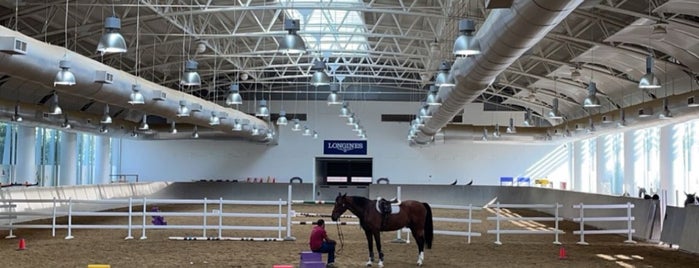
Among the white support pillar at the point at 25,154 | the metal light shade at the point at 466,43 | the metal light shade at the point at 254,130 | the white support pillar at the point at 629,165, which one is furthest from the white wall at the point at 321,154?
the metal light shade at the point at 466,43

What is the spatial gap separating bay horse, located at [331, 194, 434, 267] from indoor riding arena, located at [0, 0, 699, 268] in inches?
1.6

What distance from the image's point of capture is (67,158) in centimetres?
3675

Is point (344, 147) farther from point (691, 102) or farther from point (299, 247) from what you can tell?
point (299, 247)

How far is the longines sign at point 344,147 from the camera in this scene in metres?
45.1

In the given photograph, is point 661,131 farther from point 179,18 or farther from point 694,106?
point 179,18

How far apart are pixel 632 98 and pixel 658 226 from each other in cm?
1436

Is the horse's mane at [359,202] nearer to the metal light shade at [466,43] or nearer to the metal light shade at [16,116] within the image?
the metal light shade at [466,43]

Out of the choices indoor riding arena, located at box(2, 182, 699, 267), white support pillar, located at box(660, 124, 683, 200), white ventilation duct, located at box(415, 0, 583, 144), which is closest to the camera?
white ventilation duct, located at box(415, 0, 583, 144)

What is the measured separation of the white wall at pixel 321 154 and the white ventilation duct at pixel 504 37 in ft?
75.3

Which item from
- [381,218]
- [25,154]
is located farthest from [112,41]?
[25,154]

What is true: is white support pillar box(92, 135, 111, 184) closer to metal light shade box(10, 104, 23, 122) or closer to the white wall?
the white wall

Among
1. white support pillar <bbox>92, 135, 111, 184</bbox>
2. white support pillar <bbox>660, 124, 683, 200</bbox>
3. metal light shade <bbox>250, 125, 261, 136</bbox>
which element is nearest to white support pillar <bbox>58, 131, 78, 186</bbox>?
white support pillar <bbox>92, 135, 111, 184</bbox>

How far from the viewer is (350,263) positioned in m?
13.7

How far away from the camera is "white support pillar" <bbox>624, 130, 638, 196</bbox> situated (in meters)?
32.1
